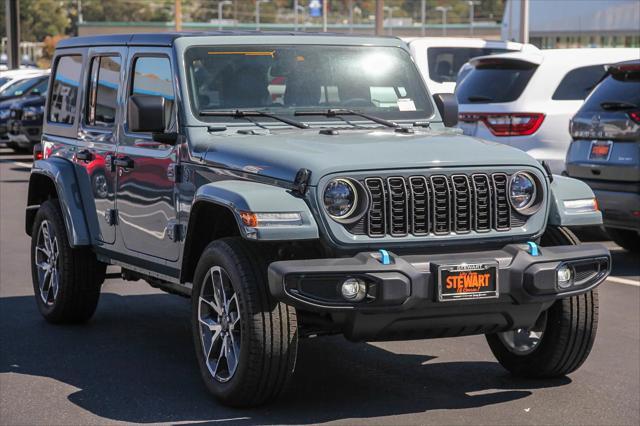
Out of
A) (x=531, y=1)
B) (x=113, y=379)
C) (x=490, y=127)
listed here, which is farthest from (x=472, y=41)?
(x=531, y=1)

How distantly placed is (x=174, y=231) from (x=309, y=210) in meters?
1.31

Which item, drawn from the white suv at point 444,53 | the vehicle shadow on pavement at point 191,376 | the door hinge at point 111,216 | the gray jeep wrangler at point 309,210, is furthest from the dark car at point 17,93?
the door hinge at point 111,216

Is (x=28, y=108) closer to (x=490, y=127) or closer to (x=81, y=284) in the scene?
(x=490, y=127)

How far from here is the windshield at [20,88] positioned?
28.5m

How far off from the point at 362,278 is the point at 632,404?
1.70m

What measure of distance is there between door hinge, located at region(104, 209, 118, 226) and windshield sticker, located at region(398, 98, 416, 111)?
6.08 feet

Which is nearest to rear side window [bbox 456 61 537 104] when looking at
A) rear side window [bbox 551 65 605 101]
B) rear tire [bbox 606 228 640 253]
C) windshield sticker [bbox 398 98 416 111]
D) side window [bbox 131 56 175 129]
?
rear side window [bbox 551 65 605 101]

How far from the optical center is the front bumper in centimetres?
609

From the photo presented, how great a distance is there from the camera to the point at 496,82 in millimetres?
13977

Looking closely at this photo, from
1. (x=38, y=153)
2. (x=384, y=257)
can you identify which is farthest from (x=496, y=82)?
(x=384, y=257)

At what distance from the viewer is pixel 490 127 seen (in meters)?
13.7

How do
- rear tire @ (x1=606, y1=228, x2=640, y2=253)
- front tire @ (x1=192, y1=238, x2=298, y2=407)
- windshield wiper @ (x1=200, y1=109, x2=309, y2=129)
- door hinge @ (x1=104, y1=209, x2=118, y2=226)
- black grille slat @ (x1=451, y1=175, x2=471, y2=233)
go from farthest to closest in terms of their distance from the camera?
rear tire @ (x1=606, y1=228, x2=640, y2=253), door hinge @ (x1=104, y1=209, x2=118, y2=226), windshield wiper @ (x1=200, y1=109, x2=309, y2=129), black grille slat @ (x1=451, y1=175, x2=471, y2=233), front tire @ (x1=192, y1=238, x2=298, y2=407)

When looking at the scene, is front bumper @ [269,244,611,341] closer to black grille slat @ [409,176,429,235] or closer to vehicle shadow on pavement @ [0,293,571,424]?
black grille slat @ [409,176,429,235]

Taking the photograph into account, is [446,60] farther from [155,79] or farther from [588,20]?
[588,20]
